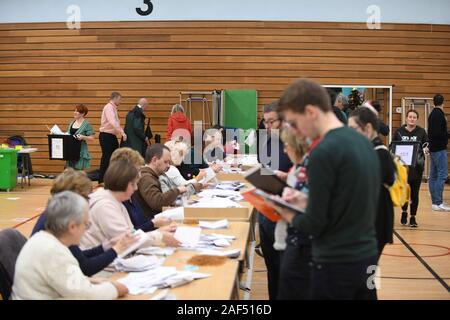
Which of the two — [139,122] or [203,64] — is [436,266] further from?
[203,64]

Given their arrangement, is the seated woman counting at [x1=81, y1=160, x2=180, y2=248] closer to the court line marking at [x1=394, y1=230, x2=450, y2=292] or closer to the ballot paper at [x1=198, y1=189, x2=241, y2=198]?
the ballot paper at [x1=198, y1=189, x2=241, y2=198]

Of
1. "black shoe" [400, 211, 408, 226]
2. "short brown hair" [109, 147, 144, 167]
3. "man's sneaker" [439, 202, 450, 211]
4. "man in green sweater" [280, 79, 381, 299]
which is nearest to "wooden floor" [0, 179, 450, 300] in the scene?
"black shoe" [400, 211, 408, 226]

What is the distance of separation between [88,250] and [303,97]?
5.83 ft

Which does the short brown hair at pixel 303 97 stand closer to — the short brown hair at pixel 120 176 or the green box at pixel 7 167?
the short brown hair at pixel 120 176

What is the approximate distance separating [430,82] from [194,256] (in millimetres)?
11061

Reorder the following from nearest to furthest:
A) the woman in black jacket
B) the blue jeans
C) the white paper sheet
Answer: the woman in black jacket, the blue jeans, the white paper sheet

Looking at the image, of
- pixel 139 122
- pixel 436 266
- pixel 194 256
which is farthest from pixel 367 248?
pixel 139 122

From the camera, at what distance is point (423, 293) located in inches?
221

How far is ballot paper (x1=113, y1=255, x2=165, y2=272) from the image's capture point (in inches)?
134

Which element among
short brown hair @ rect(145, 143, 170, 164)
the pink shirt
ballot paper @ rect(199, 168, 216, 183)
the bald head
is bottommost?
ballot paper @ rect(199, 168, 216, 183)

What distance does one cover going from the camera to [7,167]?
11711 millimetres

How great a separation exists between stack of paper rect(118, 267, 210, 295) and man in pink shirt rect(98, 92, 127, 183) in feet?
29.1

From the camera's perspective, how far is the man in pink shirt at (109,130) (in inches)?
472

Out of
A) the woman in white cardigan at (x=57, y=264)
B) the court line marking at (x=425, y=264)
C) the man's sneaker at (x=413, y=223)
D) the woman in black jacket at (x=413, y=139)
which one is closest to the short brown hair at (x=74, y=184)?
the woman in white cardigan at (x=57, y=264)
